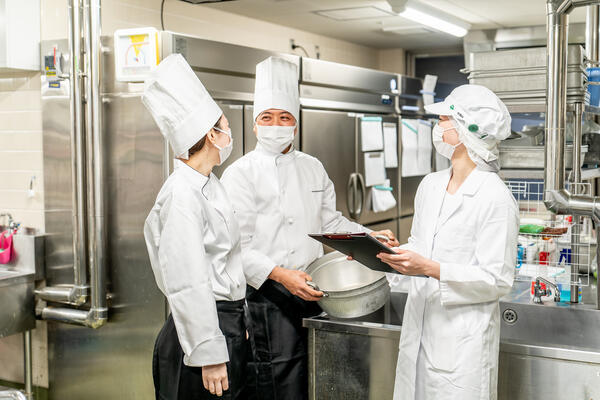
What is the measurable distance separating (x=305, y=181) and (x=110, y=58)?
4.14 ft

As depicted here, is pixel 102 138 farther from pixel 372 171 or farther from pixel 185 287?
pixel 372 171

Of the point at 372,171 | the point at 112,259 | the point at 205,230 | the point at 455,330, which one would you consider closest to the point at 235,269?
the point at 205,230

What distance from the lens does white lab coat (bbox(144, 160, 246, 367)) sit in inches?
81.8

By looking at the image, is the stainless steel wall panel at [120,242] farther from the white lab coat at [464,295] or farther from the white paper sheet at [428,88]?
the white paper sheet at [428,88]

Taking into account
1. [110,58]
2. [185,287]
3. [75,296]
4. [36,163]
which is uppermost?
[110,58]

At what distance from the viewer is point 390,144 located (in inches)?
203

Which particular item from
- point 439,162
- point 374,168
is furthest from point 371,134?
point 439,162

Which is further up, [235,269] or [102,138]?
[102,138]

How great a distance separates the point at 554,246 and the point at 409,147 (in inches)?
104

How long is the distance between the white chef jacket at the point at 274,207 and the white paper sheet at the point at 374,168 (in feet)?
6.20

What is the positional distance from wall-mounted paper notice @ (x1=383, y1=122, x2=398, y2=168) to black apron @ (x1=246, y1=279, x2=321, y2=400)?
2.53 metres

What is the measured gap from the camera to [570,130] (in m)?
2.83

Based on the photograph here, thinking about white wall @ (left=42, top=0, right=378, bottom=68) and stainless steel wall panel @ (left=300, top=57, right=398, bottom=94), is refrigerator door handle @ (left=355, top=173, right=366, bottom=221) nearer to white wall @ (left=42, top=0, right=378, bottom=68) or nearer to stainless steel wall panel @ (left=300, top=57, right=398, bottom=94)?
stainless steel wall panel @ (left=300, top=57, right=398, bottom=94)

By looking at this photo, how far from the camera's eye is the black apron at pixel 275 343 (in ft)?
9.05
